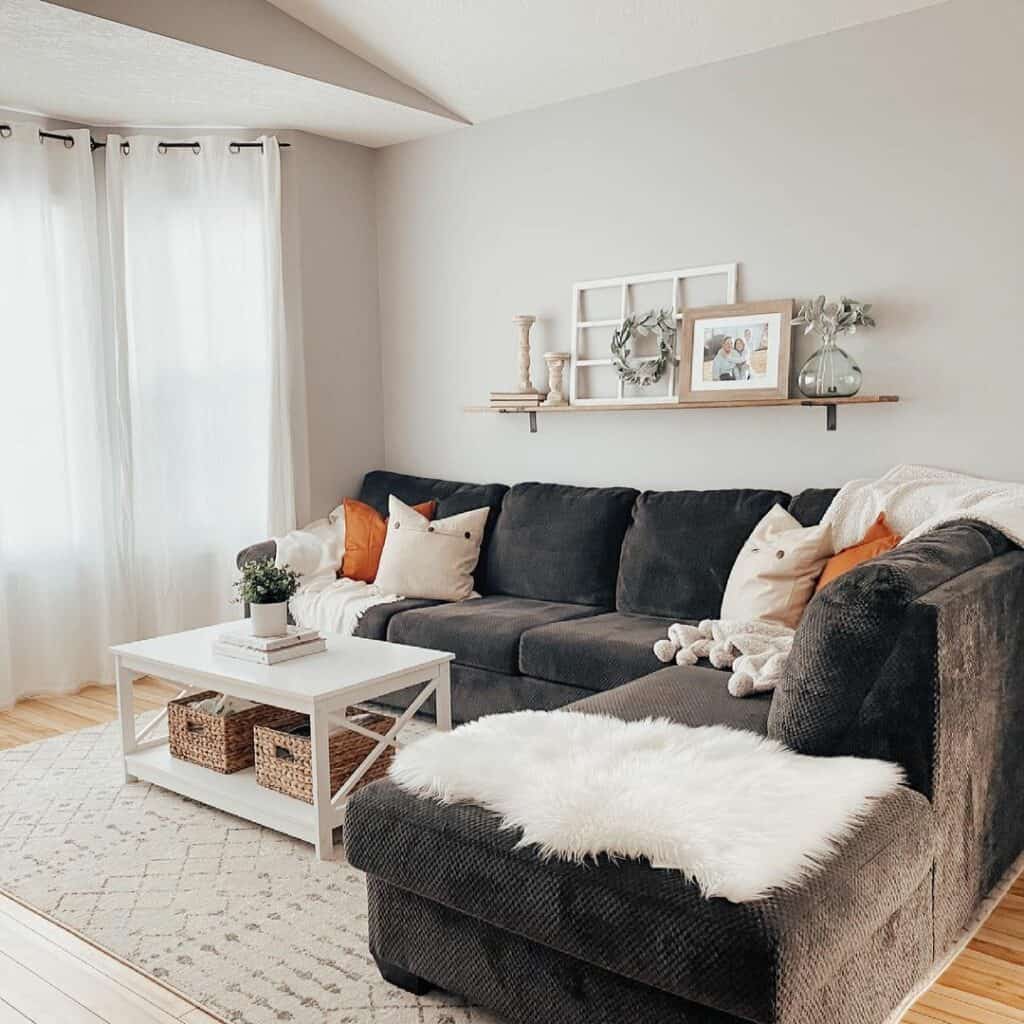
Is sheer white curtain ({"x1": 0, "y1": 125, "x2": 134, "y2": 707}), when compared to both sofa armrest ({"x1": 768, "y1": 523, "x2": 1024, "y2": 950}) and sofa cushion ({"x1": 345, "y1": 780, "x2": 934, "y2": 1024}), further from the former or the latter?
sofa armrest ({"x1": 768, "y1": 523, "x2": 1024, "y2": 950})

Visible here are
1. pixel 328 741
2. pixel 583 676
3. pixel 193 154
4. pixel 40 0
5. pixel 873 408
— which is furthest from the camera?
pixel 193 154

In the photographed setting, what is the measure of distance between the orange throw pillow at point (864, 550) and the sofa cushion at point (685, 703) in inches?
21.4

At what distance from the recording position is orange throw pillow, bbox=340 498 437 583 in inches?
181

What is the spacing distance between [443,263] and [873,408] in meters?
2.20

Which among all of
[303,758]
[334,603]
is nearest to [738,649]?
[303,758]

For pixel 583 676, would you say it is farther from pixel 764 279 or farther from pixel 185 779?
pixel 764 279

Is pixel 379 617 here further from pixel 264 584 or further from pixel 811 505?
pixel 811 505

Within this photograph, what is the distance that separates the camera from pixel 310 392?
5.13 metres

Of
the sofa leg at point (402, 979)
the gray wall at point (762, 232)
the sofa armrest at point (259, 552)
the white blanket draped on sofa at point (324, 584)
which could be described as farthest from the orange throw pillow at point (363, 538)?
the sofa leg at point (402, 979)

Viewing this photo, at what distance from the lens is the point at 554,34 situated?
3.93 meters

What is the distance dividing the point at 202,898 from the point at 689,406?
2.44m

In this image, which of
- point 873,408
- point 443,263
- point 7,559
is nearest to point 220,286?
point 443,263

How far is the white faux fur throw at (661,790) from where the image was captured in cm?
175

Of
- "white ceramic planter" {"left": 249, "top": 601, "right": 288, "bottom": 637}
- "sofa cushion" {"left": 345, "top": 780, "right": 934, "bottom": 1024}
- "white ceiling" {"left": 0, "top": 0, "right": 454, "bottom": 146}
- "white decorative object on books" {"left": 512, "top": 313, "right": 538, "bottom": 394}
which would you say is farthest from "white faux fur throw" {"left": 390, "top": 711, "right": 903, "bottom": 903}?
"white ceiling" {"left": 0, "top": 0, "right": 454, "bottom": 146}
